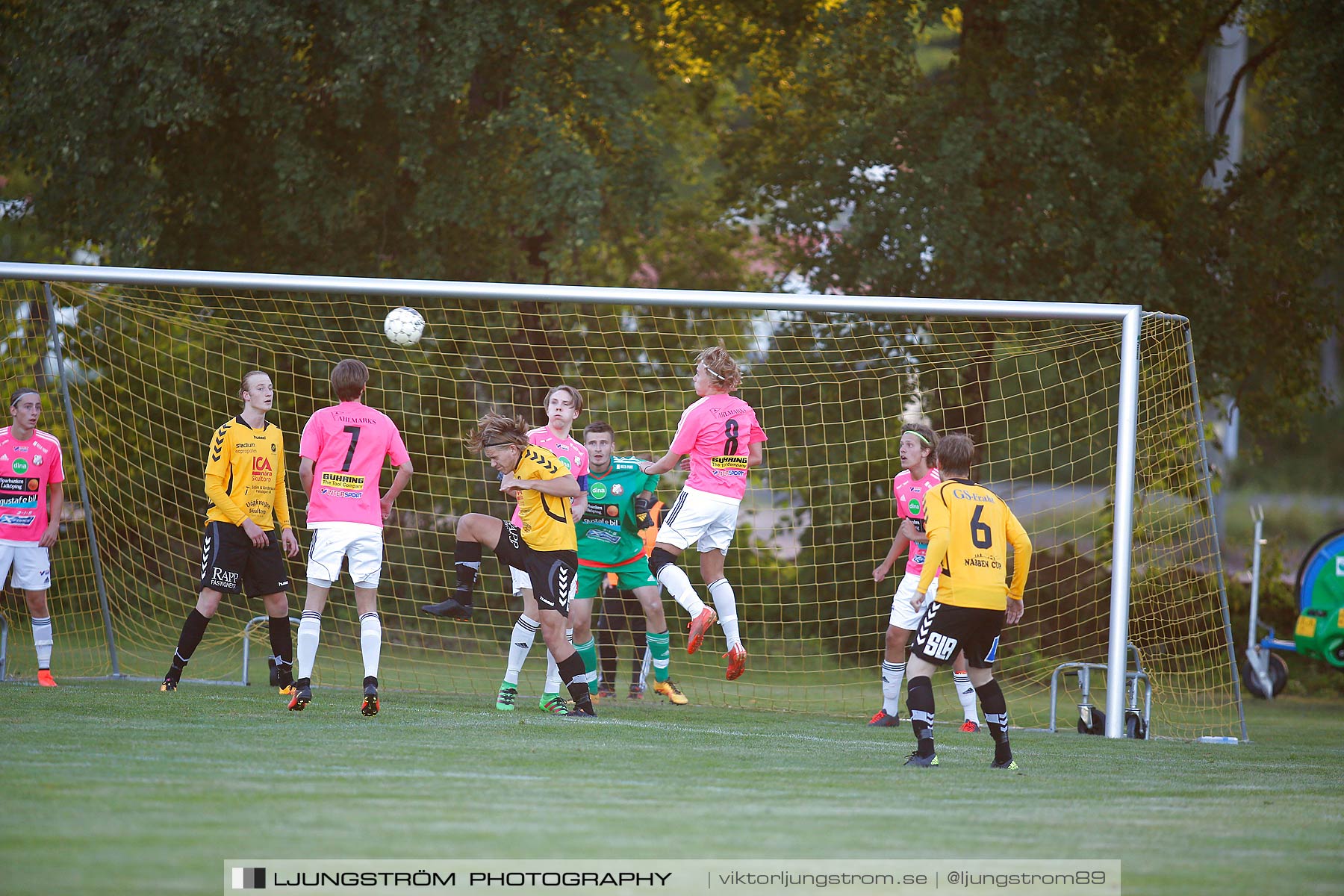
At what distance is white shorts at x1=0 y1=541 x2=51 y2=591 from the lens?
848 cm

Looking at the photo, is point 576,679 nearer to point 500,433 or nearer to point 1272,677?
point 500,433

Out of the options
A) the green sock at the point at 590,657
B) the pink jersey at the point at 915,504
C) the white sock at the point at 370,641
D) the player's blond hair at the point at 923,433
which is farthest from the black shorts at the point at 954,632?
the white sock at the point at 370,641

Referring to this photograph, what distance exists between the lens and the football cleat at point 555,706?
7.71m

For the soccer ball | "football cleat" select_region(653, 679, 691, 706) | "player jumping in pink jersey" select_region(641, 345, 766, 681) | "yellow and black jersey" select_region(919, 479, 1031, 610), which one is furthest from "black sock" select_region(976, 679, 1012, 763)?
the soccer ball

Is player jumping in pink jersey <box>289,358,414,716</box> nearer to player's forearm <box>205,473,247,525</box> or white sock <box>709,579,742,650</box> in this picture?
player's forearm <box>205,473,247,525</box>

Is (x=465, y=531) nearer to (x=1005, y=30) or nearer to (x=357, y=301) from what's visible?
(x=357, y=301)

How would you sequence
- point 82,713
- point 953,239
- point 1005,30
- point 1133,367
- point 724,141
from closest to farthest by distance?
point 82,713 < point 1133,367 < point 953,239 < point 1005,30 < point 724,141

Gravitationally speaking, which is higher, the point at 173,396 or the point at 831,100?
the point at 831,100

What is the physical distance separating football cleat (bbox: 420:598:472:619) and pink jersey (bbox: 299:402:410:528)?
901mm

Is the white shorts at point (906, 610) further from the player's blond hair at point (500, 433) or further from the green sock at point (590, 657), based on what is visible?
the player's blond hair at point (500, 433)

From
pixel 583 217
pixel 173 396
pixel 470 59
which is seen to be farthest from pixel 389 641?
pixel 470 59

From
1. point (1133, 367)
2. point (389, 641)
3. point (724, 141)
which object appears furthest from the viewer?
point (724, 141)

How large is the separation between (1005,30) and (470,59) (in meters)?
5.43

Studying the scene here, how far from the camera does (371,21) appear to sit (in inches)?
447
